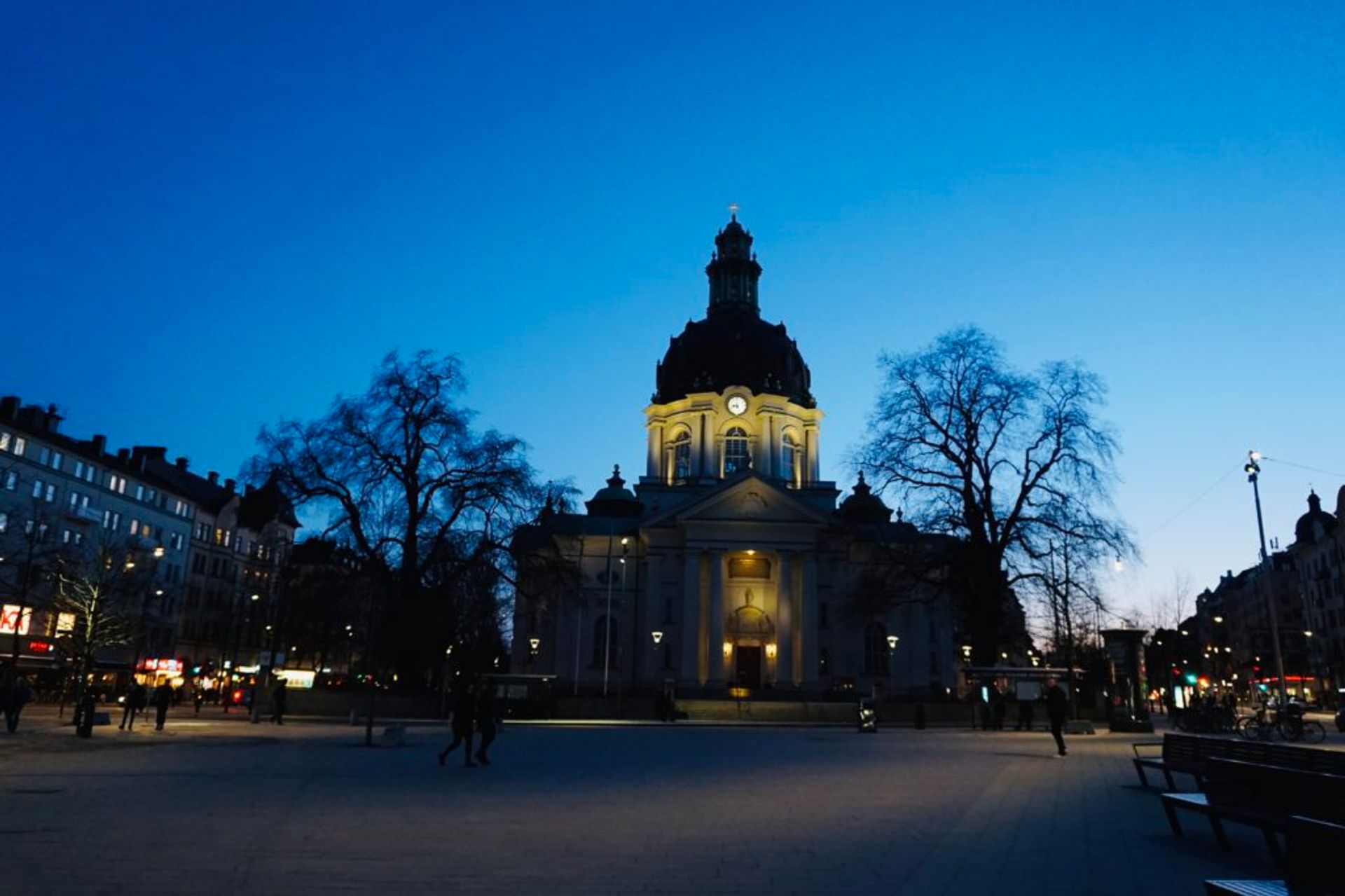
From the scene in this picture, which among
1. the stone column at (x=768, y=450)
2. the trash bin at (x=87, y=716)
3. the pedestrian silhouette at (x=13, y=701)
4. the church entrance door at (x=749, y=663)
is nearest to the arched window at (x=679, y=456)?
the stone column at (x=768, y=450)

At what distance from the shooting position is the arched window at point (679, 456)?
77375mm

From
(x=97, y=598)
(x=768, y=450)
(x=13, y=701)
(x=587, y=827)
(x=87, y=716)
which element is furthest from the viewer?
(x=768, y=450)

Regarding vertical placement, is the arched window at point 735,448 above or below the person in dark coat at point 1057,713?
above

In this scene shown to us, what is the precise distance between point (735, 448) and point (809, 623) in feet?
59.6

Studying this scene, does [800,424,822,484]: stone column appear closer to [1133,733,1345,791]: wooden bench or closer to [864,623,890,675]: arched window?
[864,623,890,675]: arched window

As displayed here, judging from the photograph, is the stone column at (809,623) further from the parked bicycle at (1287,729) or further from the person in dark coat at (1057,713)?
the person in dark coat at (1057,713)

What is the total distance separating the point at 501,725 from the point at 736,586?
1294 inches

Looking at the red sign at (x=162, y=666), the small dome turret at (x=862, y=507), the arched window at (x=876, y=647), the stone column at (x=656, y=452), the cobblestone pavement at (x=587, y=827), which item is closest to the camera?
the cobblestone pavement at (x=587, y=827)

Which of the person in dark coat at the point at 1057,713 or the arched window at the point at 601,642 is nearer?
the person in dark coat at the point at 1057,713

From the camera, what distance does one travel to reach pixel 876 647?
68.1 meters

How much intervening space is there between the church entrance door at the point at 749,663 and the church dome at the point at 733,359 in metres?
21.8

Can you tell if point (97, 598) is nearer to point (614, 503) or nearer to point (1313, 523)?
point (614, 503)

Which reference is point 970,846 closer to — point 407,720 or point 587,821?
point 587,821

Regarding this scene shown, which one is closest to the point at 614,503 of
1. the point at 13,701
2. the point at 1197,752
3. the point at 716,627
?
the point at 716,627
